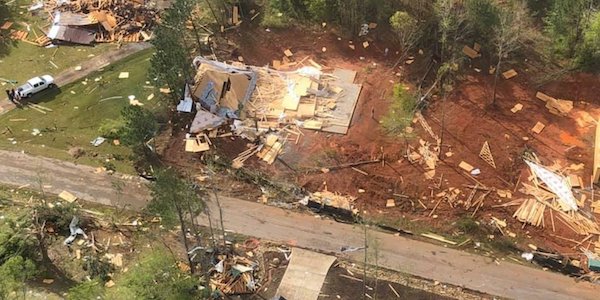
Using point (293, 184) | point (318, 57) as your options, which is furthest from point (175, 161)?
point (318, 57)

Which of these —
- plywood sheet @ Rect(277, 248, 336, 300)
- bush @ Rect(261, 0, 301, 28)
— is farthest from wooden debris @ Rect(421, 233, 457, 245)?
bush @ Rect(261, 0, 301, 28)

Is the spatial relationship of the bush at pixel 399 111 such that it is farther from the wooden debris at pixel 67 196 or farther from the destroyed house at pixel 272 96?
the wooden debris at pixel 67 196

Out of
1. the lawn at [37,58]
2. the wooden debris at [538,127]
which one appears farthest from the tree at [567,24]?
the lawn at [37,58]

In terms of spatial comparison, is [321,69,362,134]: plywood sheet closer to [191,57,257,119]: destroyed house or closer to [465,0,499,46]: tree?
[191,57,257,119]: destroyed house

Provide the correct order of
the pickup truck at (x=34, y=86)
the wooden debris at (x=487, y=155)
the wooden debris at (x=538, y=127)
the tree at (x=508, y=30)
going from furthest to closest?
the pickup truck at (x=34, y=86)
the tree at (x=508, y=30)
the wooden debris at (x=538, y=127)
the wooden debris at (x=487, y=155)

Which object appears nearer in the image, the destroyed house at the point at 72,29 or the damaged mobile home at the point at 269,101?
the damaged mobile home at the point at 269,101
